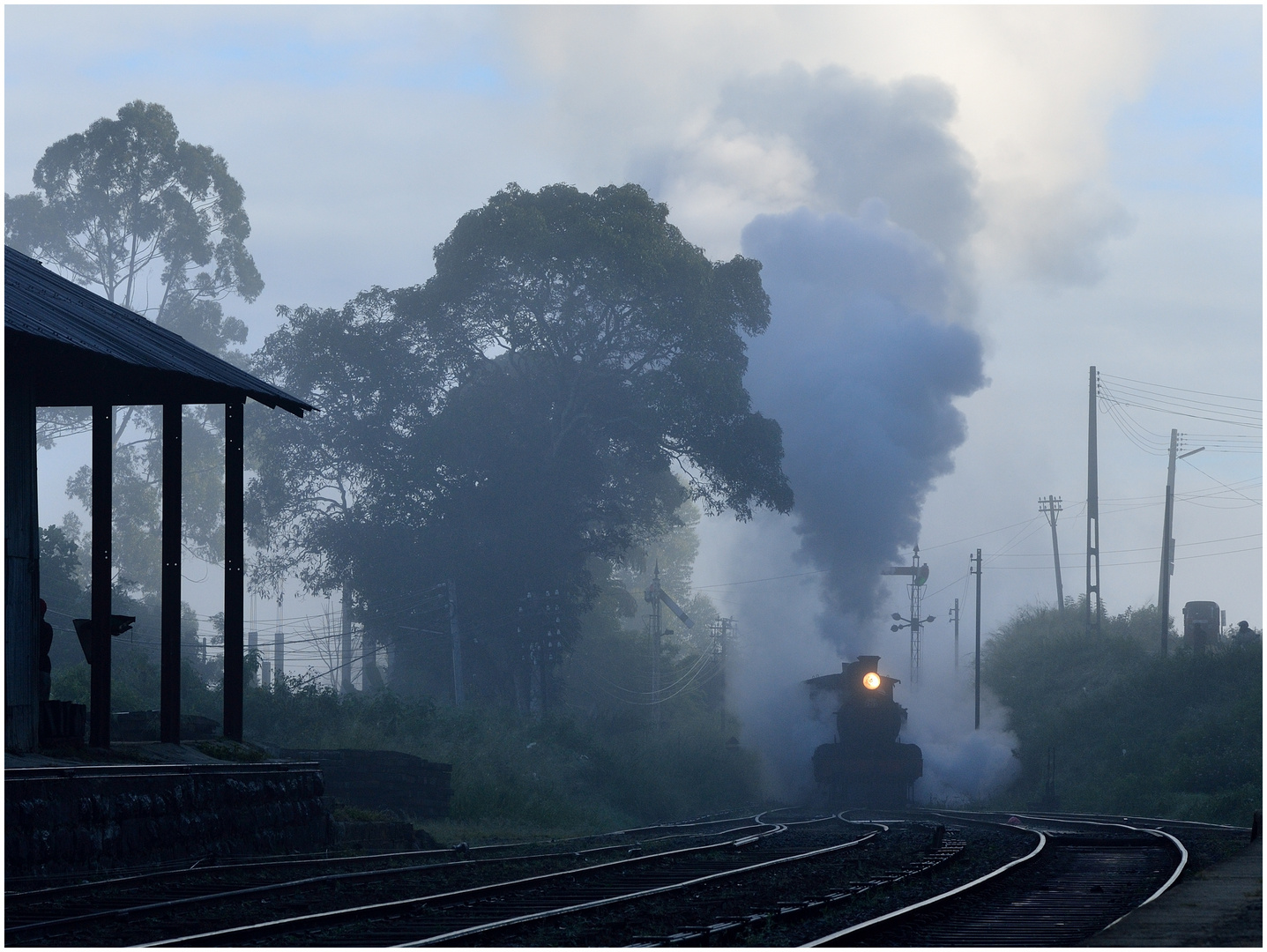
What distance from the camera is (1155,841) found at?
1820cm

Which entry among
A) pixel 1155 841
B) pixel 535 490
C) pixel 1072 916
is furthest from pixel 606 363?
pixel 1072 916

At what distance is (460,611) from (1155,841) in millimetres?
31226

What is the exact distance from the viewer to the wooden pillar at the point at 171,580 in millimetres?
17422

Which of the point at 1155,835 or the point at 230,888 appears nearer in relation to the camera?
the point at 230,888

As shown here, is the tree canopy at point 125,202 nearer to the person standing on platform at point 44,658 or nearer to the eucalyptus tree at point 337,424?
the eucalyptus tree at point 337,424

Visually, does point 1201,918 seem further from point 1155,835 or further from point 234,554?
point 234,554

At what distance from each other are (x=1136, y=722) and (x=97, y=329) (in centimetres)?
3556

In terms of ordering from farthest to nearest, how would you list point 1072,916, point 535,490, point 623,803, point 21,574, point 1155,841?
point 535,490 < point 623,803 < point 1155,841 < point 21,574 < point 1072,916

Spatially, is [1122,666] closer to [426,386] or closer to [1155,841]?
[426,386]

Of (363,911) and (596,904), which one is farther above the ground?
(363,911)

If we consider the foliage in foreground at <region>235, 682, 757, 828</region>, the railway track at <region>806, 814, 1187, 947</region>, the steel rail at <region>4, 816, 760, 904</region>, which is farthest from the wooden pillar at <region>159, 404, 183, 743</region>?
the railway track at <region>806, 814, 1187, 947</region>

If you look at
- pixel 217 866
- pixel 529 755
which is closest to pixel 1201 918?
pixel 217 866

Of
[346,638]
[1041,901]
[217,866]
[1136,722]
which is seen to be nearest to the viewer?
[1041,901]

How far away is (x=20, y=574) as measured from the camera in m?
15.5
